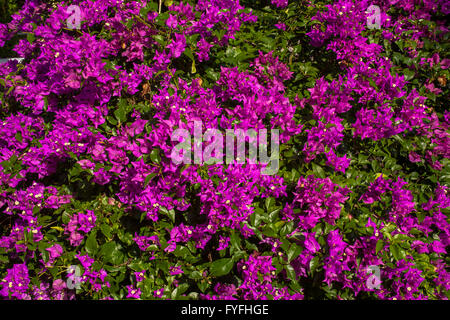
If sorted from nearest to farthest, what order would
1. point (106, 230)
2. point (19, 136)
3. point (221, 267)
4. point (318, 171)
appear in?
point (221, 267)
point (106, 230)
point (318, 171)
point (19, 136)

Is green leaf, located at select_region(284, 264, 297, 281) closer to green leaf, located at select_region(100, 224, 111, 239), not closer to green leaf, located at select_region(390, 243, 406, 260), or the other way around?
green leaf, located at select_region(390, 243, 406, 260)

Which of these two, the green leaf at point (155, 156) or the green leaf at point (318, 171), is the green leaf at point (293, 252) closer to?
the green leaf at point (318, 171)

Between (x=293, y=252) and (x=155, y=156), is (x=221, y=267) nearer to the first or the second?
(x=293, y=252)

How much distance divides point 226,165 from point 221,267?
0.61 metres

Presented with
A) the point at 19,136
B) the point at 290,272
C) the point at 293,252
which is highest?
the point at 19,136

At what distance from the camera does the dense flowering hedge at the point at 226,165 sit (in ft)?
5.85

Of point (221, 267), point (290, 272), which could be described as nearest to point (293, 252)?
point (290, 272)

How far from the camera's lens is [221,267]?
174 centimetres

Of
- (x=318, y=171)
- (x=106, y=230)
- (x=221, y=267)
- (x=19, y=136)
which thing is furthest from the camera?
(x=19, y=136)

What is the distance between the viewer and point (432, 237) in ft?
6.81

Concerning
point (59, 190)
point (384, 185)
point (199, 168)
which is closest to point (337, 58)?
point (384, 185)

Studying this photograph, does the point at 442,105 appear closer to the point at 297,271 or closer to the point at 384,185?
the point at 384,185
